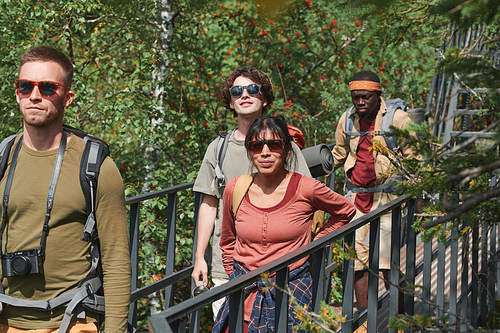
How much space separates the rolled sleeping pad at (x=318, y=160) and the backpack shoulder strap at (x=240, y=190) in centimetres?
84

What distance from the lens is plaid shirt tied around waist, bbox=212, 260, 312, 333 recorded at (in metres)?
2.69

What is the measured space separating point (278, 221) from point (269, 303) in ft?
1.31

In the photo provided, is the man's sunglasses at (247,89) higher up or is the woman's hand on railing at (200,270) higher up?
the man's sunglasses at (247,89)

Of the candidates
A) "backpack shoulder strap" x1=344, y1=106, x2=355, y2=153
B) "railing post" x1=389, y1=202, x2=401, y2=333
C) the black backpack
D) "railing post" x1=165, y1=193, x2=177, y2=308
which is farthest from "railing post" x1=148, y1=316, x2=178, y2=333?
"backpack shoulder strap" x1=344, y1=106, x2=355, y2=153

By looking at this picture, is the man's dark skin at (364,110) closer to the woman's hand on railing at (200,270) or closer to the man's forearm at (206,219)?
the man's forearm at (206,219)

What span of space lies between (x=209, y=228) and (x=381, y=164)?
1.50 metres

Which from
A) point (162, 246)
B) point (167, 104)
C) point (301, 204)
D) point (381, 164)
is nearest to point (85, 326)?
point (301, 204)

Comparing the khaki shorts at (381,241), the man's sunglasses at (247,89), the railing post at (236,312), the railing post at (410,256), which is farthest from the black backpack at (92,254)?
the khaki shorts at (381,241)

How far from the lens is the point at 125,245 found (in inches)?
91.8

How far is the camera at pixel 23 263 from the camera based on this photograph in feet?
7.16

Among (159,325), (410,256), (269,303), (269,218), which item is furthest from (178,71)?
(159,325)

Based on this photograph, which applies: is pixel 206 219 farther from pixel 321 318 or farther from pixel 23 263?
pixel 321 318

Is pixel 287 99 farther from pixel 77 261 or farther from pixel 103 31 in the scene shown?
pixel 77 261

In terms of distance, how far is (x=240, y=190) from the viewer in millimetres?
3020
